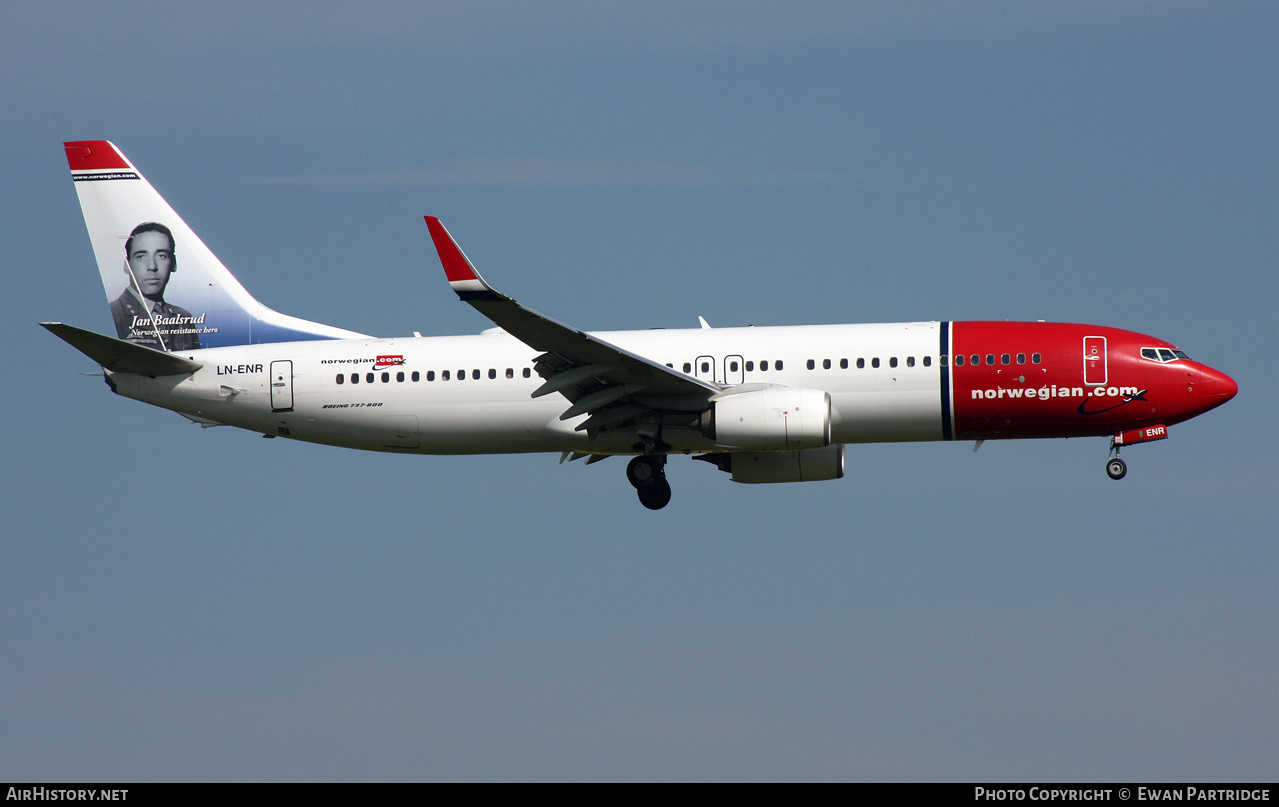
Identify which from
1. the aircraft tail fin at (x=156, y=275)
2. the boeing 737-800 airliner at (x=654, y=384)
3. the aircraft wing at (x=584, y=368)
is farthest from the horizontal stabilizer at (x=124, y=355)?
the aircraft wing at (x=584, y=368)

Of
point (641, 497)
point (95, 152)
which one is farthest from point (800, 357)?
point (95, 152)

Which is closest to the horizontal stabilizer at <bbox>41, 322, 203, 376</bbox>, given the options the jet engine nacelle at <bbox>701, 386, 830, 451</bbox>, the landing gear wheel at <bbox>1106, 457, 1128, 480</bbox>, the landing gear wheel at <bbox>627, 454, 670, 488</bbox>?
the landing gear wheel at <bbox>627, 454, 670, 488</bbox>

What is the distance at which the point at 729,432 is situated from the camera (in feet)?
111

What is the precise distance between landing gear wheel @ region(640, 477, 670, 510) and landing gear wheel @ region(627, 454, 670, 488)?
0.17 m

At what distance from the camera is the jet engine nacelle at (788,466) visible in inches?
1484

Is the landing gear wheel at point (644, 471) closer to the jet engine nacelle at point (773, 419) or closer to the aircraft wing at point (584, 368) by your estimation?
the aircraft wing at point (584, 368)

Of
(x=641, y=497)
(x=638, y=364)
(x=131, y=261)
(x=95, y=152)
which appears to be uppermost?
(x=95, y=152)

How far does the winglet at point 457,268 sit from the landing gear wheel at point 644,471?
306 inches

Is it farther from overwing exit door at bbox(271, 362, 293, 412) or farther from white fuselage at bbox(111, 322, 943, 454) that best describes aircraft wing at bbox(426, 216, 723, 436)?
overwing exit door at bbox(271, 362, 293, 412)

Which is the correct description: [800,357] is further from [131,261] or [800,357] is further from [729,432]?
[131,261]

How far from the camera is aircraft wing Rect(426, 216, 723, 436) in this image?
30578 mm

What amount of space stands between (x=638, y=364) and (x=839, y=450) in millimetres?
7075

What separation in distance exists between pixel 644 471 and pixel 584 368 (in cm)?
398

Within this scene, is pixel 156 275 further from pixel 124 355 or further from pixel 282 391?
pixel 282 391
